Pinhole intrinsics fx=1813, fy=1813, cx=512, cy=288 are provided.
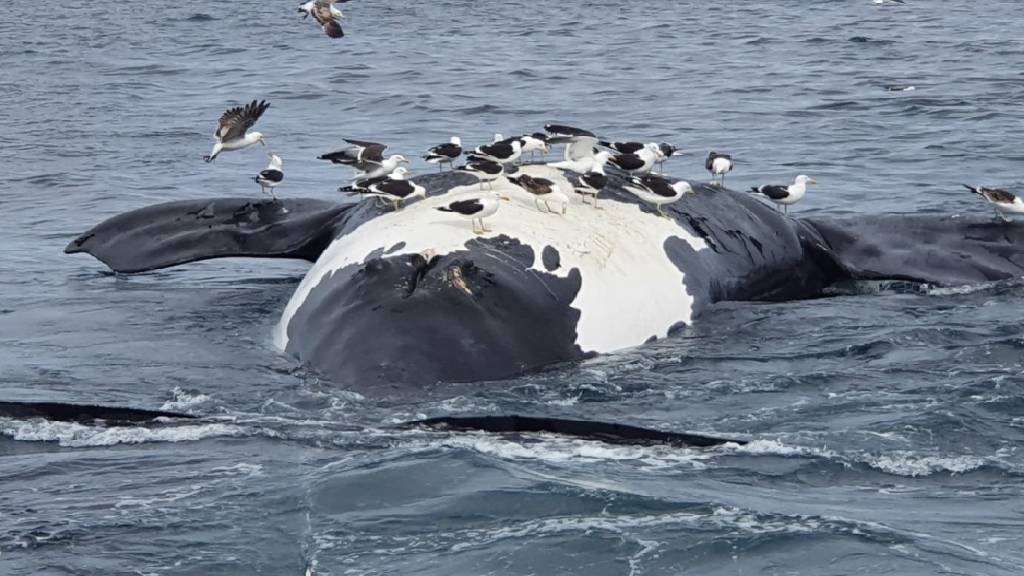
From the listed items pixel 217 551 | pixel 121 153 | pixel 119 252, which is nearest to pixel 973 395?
pixel 217 551

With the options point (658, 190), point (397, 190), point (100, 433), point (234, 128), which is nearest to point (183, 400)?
point (100, 433)

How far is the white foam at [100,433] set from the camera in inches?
415

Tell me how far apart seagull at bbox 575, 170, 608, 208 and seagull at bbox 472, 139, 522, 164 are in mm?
784

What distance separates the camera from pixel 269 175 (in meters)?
18.6

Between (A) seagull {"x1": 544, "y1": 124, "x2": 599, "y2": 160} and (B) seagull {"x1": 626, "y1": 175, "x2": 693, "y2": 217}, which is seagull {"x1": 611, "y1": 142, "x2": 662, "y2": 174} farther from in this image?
(A) seagull {"x1": 544, "y1": 124, "x2": 599, "y2": 160}

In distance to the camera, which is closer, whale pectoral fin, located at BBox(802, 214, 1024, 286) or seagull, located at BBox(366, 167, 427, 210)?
seagull, located at BBox(366, 167, 427, 210)

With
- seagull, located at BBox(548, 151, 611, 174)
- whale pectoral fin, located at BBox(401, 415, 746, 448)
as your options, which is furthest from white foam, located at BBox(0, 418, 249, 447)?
seagull, located at BBox(548, 151, 611, 174)

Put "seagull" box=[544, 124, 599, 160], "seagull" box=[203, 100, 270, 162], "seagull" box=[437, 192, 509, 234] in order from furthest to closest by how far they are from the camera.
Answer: "seagull" box=[203, 100, 270, 162], "seagull" box=[544, 124, 599, 160], "seagull" box=[437, 192, 509, 234]

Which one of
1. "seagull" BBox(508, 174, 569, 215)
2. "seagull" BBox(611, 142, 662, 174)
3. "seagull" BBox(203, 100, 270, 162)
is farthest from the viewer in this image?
"seagull" BBox(203, 100, 270, 162)

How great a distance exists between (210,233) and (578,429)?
607 cm

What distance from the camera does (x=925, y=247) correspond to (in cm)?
Answer: 1509

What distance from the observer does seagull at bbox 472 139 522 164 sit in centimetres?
1488

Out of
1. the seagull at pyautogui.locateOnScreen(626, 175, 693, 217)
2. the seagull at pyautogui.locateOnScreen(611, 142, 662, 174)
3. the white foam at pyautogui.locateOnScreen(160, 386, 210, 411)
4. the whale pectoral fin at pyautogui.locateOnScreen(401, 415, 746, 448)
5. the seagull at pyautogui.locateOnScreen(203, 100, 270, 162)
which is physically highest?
the seagull at pyautogui.locateOnScreen(626, 175, 693, 217)

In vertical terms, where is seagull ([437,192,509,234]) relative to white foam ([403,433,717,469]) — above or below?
above
